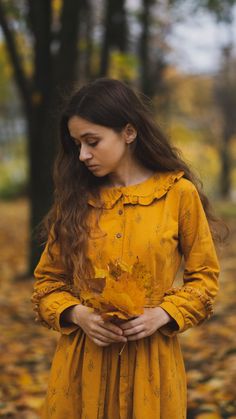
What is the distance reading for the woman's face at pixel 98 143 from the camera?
202 centimetres

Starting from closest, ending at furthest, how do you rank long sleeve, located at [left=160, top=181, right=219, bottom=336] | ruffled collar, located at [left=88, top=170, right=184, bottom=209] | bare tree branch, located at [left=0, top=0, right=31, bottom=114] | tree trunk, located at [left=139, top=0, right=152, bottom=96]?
long sleeve, located at [left=160, top=181, right=219, bottom=336], ruffled collar, located at [left=88, top=170, right=184, bottom=209], bare tree branch, located at [left=0, top=0, right=31, bottom=114], tree trunk, located at [left=139, top=0, right=152, bottom=96]

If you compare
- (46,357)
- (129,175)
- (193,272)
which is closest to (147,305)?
(193,272)

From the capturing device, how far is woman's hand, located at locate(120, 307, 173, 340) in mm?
1861

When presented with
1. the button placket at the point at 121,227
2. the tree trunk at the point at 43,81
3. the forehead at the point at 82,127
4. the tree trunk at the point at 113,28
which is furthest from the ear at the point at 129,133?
the tree trunk at the point at 113,28

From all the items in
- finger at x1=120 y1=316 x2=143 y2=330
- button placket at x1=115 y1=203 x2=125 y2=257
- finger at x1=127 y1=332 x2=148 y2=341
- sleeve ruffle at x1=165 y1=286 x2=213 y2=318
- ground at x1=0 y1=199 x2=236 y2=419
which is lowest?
ground at x1=0 y1=199 x2=236 y2=419

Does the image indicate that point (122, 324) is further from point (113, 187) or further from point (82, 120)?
point (82, 120)

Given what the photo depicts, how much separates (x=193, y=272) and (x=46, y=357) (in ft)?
9.58

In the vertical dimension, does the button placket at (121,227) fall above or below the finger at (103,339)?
above

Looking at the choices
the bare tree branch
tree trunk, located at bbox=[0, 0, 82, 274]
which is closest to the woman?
tree trunk, located at bbox=[0, 0, 82, 274]

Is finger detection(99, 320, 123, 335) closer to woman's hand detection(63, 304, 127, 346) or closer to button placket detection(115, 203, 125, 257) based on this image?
woman's hand detection(63, 304, 127, 346)

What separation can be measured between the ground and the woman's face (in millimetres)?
788

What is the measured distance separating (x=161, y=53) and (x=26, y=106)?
759 centimetres

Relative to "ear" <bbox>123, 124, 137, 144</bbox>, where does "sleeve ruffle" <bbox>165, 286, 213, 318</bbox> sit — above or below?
below

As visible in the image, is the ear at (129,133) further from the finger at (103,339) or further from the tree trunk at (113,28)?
the tree trunk at (113,28)
